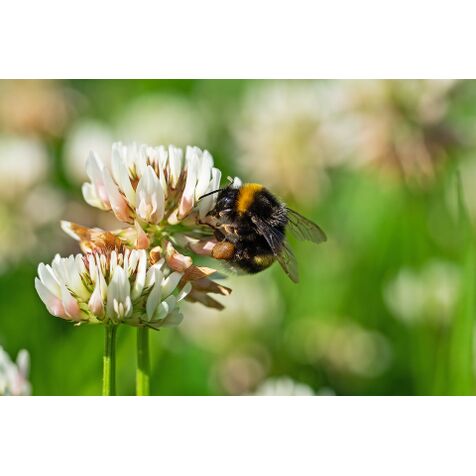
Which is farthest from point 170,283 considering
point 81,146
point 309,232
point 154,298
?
point 81,146

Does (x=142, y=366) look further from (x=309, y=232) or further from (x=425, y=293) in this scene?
(x=425, y=293)

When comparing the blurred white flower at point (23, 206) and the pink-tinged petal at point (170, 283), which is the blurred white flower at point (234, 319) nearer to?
the blurred white flower at point (23, 206)

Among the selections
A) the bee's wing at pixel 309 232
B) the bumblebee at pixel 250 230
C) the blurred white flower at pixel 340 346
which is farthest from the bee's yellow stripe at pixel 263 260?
the blurred white flower at pixel 340 346
